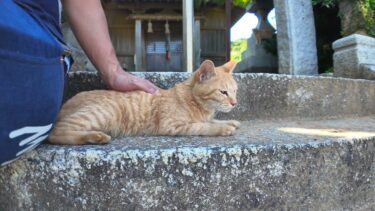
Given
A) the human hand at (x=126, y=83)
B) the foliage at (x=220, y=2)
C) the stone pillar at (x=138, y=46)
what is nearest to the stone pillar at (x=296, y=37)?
the foliage at (x=220, y=2)

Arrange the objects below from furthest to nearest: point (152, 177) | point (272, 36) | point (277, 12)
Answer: point (272, 36) < point (277, 12) < point (152, 177)

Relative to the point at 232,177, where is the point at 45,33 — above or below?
above

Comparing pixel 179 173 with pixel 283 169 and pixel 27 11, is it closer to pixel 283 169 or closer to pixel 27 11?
pixel 283 169

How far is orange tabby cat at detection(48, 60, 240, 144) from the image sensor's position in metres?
1.83

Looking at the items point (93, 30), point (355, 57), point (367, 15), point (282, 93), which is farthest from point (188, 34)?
point (367, 15)

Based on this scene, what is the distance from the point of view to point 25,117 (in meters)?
1.11

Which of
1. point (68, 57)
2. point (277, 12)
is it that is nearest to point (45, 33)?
point (68, 57)

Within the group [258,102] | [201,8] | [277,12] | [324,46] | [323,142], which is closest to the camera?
[323,142]

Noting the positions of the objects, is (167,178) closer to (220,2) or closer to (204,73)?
(204,73)

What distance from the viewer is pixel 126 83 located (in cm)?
202

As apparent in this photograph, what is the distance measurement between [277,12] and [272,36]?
2.16 m

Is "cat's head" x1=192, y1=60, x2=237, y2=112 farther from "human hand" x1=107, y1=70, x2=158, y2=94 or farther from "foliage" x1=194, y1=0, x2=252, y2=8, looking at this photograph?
"foliage" x1=194, y1=0, x2=252, y2=8

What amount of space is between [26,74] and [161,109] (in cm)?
99

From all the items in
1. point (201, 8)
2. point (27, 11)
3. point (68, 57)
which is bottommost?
point (68, 57)
